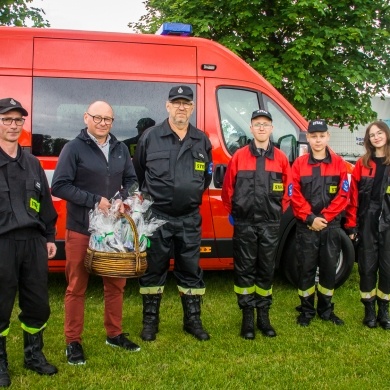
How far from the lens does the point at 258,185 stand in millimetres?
3961

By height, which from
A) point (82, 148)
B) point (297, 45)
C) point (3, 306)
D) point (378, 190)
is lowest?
point (3, 306)

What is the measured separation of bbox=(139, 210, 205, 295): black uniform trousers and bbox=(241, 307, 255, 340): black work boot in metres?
0.42

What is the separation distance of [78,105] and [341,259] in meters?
3.07

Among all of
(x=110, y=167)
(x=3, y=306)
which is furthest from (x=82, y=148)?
(x=3, y=306)

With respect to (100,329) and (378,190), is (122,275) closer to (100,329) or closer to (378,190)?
(100,329)

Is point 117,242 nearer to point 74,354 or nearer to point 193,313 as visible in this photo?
point 74,354

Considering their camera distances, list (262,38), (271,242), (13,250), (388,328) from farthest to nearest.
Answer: (262,38) → (388,328) → (271,242) → (13,250)

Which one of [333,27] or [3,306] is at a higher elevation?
[333,27]

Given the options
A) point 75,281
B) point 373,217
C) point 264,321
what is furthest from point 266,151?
point 75,281

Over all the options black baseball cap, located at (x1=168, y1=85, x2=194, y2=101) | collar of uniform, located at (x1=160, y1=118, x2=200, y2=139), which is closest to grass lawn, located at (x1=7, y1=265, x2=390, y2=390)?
collar of uniform, located at (x1=160, y1=118, x2=200, y2=139)

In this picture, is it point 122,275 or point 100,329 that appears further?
point 100,329

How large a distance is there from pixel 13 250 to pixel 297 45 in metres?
8.26

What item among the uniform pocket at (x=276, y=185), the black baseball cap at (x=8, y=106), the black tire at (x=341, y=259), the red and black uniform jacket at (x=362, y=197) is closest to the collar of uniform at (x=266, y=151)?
the uniform pocket at (x=276, y=185)

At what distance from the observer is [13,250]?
10.1ft
